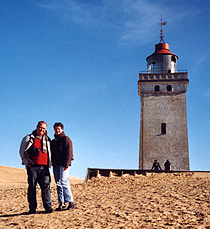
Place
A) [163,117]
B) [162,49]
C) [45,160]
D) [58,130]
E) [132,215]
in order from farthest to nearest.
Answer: [162,49] → [163,117] → [58,130] → [45,160] → [132,215]

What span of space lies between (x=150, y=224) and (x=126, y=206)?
159cm

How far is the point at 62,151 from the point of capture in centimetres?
643

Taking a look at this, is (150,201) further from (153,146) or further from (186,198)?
(153,146)

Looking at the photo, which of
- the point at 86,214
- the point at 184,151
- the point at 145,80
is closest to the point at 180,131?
the point at 184,151

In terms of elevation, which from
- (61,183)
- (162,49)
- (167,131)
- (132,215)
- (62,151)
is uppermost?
(162,49)

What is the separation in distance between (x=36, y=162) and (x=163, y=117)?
77.9ft

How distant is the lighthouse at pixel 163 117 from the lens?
27.5m

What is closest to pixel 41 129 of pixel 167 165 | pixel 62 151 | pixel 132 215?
pixel 62 151

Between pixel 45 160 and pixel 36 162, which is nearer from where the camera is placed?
pixel 36 162

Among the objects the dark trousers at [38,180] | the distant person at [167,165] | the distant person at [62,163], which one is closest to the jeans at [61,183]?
the distant person at [62,163]

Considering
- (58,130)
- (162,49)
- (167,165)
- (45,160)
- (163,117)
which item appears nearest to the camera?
(45,160)

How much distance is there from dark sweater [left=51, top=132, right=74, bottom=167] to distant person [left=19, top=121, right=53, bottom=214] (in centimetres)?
17

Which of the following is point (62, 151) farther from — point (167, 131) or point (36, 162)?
point (167, 131)

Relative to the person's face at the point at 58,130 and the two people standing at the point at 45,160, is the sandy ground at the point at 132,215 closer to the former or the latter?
the two people standing at the point at 45,160
